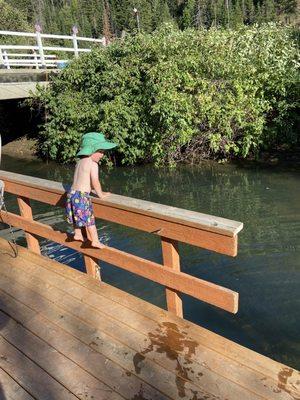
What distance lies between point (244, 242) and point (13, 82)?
39.0 ft

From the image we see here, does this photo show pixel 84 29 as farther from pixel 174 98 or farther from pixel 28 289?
pixel 28 289

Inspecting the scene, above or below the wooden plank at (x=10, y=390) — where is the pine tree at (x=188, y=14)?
above

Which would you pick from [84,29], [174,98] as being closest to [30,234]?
[174,98]

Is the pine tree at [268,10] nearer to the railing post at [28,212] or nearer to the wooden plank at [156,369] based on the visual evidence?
the railing post at [28,212]

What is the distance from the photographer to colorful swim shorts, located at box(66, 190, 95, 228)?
3.72 metres

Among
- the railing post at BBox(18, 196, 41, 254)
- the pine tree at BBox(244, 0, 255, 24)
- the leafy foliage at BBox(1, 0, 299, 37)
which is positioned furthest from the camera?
the pine tree at BBox(244, 0, 255, 24)

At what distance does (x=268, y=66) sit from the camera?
13086 millimetres

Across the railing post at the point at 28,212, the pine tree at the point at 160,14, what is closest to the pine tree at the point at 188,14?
the pine tree at the point at 160,14

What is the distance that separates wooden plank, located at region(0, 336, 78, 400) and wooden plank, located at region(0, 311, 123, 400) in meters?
0.03

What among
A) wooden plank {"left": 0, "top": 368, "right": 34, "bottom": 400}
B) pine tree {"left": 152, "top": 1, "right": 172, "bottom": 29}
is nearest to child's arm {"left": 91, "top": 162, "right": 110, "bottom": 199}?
wooden plank {"left": 0, "top": 368, "right": 34, "bottom": 400}

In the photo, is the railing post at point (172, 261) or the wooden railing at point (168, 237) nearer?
the wooden railing at point (168, 237)

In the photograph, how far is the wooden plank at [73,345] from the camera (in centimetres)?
267

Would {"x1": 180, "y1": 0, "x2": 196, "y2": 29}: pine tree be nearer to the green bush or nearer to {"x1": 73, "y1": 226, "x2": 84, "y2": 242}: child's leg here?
the green bush

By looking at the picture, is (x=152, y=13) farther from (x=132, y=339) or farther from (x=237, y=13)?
(x=132, y=339)
